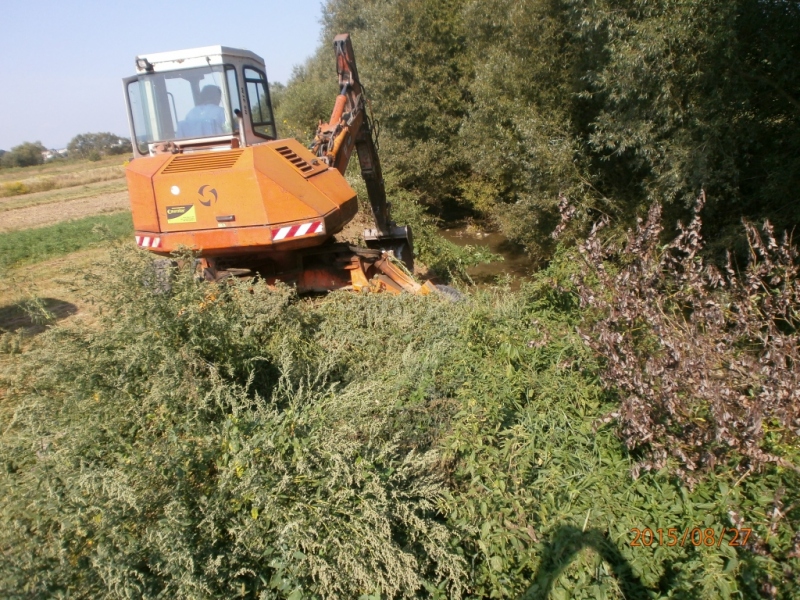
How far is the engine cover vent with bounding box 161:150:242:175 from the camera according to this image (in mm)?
5711

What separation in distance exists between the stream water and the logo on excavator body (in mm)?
5852

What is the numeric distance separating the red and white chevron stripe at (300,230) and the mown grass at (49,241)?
7569mm

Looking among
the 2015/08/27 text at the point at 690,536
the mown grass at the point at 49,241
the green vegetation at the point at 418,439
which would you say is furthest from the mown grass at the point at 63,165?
the 2015/08/27 text at the point at 690,536

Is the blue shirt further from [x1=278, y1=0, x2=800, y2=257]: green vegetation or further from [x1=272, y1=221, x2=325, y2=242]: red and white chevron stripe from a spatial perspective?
[x1=278, y1=0, x2=800, y2=257]: green vegetation

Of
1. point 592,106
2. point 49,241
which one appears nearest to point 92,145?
point 49,241

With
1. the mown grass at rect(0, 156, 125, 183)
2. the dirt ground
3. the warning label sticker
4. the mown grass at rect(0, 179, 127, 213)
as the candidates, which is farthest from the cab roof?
the mown grass at rect(0, 156, 125, 183)

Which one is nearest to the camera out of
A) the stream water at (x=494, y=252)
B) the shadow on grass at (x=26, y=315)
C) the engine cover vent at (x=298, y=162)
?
the engine cover vent at (x=298, y=162)

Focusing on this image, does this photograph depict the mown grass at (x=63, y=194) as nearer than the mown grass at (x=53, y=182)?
Yes

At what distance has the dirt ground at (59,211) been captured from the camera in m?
20.0

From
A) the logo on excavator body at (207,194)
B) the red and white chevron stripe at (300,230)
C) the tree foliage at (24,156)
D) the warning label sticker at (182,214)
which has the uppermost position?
the tree foliage at (24,156)

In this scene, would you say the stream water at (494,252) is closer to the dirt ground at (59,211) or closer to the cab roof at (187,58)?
the cab roof at (187,58)

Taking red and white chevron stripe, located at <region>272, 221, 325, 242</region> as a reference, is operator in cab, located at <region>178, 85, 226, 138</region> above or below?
above

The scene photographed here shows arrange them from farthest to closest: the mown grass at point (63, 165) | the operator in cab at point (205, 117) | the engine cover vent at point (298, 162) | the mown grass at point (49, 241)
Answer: the mown grass at point (63, 165)
the mown grass at point (49, 241)
the operator in cab at point (205, 117)
the engine cover vent at point (298, 162)

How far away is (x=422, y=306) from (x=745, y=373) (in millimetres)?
3171
